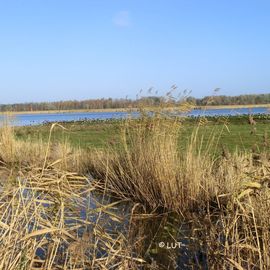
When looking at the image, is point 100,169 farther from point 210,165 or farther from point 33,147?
point 33,147

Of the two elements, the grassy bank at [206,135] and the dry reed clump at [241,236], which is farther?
the grassy bank at [206,135]

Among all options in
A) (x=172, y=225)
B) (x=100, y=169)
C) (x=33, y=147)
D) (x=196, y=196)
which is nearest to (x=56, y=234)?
(x=172, y=225)

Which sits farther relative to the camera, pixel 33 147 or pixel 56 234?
pixel 33 147

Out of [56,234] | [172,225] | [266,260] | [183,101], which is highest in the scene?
[183,101]

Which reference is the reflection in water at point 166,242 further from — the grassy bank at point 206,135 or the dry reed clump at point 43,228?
the grassy bank at point 206,135

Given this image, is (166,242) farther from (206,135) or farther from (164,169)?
(206,135)

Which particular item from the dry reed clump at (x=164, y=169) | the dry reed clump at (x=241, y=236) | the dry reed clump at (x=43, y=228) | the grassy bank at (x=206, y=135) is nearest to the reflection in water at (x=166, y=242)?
the dry reed clump at (x=241, y=236)

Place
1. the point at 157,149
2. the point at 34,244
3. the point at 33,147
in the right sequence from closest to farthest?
the point at 34,244, the point at 157,149, the point at 33,147

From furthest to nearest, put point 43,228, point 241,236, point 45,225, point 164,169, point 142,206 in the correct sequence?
point 142,206 → point 164,169 → point 241,236 → point 45,225 → point 43,228

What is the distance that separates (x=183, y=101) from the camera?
7.47 m

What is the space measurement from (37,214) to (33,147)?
9.69m

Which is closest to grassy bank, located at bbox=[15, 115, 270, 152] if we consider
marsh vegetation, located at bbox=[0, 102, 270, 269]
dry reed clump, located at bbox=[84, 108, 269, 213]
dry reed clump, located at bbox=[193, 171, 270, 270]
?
marsh vegetation, located at bbox=[0, 102, 270, 269]

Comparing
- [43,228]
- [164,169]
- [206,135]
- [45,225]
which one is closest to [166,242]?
[164,169]

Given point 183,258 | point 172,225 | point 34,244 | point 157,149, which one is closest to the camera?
point 34,244
